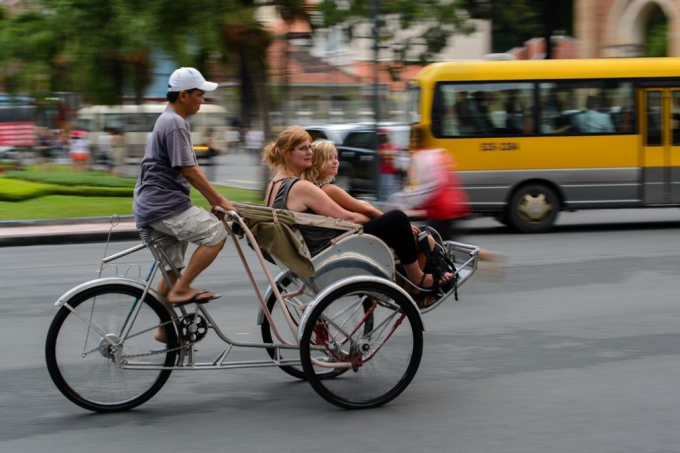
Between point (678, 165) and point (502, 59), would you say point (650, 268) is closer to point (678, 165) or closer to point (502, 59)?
point (678, 165)

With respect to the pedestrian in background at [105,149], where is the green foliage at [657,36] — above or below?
above

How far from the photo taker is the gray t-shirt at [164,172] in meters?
5.22

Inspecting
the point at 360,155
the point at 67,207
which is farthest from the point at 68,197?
the point at 360,155

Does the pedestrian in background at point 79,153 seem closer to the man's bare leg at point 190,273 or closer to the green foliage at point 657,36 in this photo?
the green foliage at point 657,36

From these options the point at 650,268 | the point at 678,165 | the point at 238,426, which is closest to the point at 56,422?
the point at 238,426

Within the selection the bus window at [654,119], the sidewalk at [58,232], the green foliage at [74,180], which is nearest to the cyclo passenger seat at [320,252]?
the sidewalk at [58,232]

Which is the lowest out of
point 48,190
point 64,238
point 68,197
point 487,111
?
point 64,238

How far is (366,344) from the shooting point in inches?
219

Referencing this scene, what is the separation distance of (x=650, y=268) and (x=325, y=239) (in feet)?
20.6

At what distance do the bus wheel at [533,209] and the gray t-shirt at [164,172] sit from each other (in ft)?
34.8

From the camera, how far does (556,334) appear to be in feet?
24.5

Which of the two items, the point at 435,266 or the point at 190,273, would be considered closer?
the point at 190,273

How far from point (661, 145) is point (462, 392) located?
10.7 meters

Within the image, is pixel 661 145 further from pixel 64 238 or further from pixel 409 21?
pixel 64 238
